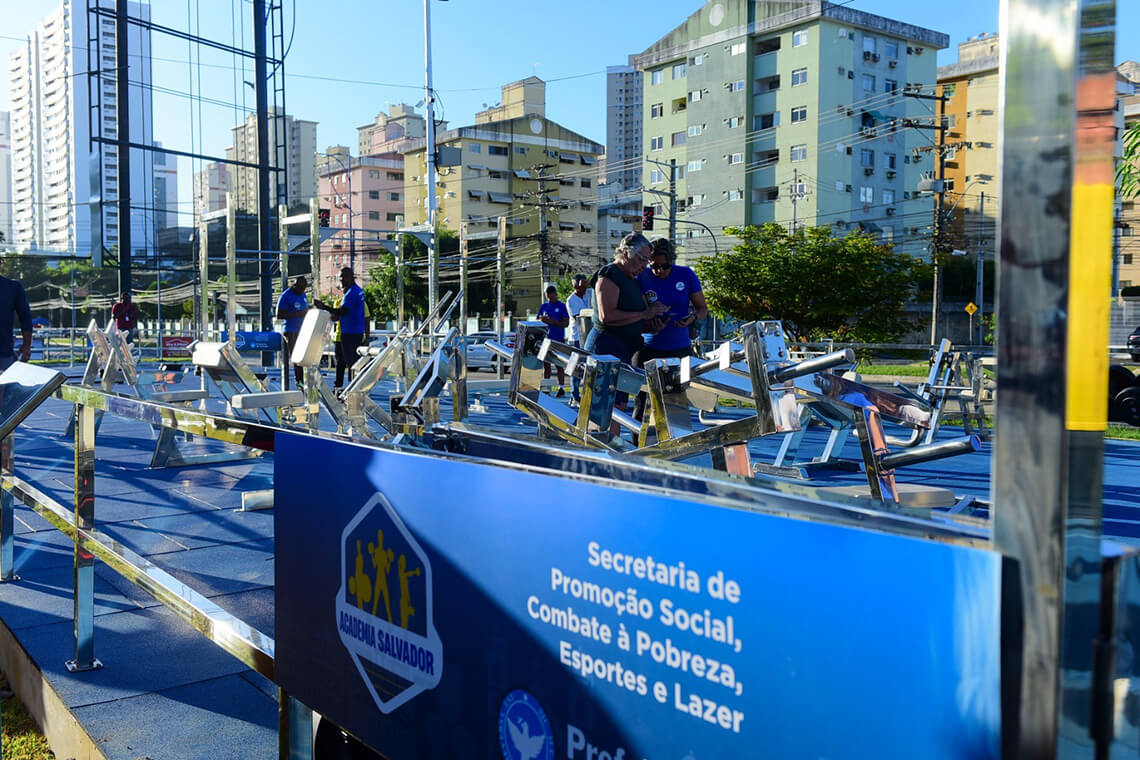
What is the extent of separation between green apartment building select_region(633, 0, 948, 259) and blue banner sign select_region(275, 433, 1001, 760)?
57051 millimetres

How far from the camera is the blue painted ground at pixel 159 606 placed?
272cm

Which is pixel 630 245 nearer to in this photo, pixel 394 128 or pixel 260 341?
pixel 260 341

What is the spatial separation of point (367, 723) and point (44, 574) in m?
3.21

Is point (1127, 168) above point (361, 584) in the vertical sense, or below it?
above

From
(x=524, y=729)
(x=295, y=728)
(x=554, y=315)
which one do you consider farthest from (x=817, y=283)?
(x=524, y=729)

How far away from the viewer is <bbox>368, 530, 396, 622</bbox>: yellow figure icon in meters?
1.68

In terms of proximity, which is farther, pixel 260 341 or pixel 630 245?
pixel 260 341

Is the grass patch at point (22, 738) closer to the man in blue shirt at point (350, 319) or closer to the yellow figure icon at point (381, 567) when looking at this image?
the yellow figure icon at point (381, 567)

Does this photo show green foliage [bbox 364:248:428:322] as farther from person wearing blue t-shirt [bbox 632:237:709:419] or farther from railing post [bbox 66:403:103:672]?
railing post [bbox 66:403:103:672]

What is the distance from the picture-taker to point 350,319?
1145 cm

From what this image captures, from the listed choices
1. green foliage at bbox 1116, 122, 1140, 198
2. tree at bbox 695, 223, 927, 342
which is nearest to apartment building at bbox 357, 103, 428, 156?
tree at bbox 695, 223, 927, 342

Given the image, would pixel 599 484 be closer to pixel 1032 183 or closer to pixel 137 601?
pixel 1032 183

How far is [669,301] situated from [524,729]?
5.39m

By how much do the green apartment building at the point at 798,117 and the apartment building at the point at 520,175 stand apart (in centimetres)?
1542
